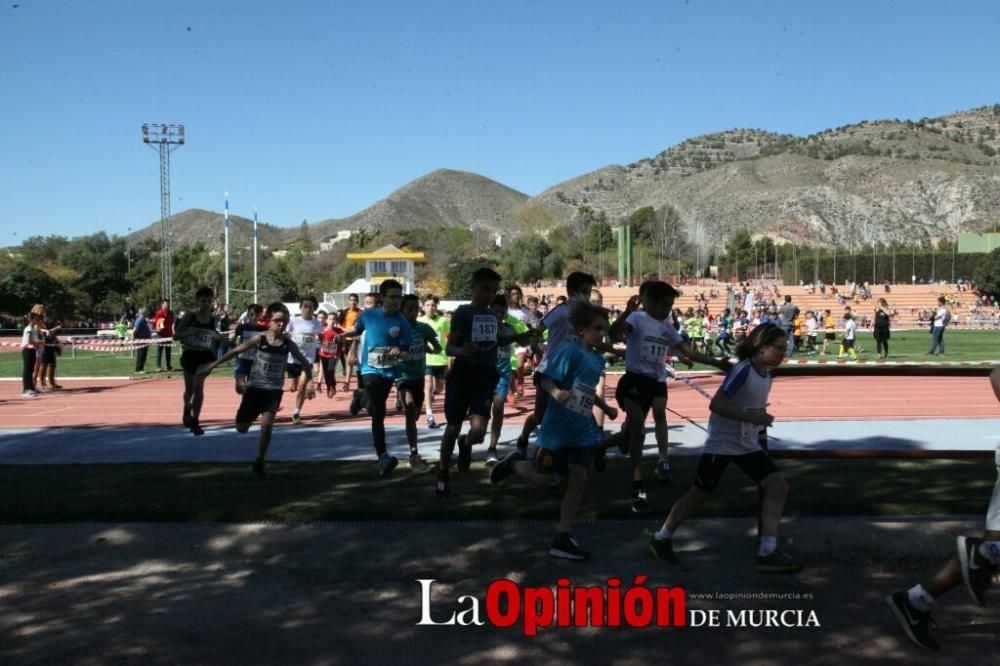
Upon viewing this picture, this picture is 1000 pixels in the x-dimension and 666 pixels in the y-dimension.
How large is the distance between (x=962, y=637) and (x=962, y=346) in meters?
33.5

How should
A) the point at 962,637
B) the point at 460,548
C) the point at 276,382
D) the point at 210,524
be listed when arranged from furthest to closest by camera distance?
the point at 276,382 → the point at 210,524 → the point at 460,548 → the point at 962,637

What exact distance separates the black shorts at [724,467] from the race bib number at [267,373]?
4418 millimetres

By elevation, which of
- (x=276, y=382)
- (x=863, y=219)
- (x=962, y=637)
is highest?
(x=863, y=219)

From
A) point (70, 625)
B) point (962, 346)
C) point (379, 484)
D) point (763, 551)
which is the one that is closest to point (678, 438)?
point (379, 484)

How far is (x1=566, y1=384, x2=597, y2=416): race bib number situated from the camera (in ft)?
20.3

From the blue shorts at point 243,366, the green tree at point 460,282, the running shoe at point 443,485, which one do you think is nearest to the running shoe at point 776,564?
the running shoe at point 443,485

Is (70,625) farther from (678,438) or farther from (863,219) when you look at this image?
(863,219)

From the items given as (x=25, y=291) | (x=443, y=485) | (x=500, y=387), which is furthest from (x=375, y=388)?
(x=25, y=291)

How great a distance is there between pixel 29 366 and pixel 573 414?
14999 millimetres

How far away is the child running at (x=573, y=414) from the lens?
6125mm

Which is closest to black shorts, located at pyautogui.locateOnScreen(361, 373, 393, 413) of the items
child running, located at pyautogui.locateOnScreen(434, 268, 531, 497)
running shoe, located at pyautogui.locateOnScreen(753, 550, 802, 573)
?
child running, located at pyautogui.locateOnScreen(434, 268, 531, 497)

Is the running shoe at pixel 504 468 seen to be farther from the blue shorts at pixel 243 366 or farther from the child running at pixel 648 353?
the blue shorts at pixel 243 366

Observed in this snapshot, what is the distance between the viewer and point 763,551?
19.2ft

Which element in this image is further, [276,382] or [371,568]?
[276,382]
